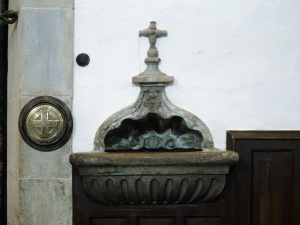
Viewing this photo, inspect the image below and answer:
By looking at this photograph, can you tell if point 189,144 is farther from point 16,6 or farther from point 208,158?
point 16,6

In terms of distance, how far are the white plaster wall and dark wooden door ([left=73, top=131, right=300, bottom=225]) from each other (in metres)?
0.12

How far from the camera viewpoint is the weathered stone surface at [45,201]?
3090mm

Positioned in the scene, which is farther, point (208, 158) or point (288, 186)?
point (288, 186)

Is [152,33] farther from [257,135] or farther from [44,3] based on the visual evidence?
[257,135]

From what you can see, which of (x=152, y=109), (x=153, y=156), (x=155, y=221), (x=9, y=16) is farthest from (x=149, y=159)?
(x=9, y=16)

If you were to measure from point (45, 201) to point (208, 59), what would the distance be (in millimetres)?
1303

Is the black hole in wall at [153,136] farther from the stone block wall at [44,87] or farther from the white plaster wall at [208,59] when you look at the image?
the stone block wall at [44,87]

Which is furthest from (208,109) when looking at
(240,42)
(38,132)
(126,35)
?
(38,132)

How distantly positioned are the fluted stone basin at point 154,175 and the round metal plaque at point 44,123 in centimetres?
22

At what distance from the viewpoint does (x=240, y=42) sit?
319cm

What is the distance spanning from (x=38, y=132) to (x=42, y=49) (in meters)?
0.50

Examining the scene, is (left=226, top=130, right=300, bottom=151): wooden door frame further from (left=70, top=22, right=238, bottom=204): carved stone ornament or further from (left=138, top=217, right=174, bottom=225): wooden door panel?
(left=138, top=217, right=174, bottom=225): wooden door panel

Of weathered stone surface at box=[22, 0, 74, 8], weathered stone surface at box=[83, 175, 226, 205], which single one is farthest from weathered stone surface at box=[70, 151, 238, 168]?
weathered stone surface at box=[22, 0, 74, 8]

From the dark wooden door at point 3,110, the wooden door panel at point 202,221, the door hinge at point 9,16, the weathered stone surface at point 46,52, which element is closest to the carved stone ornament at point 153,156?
the wooden door panel at point 202,221
